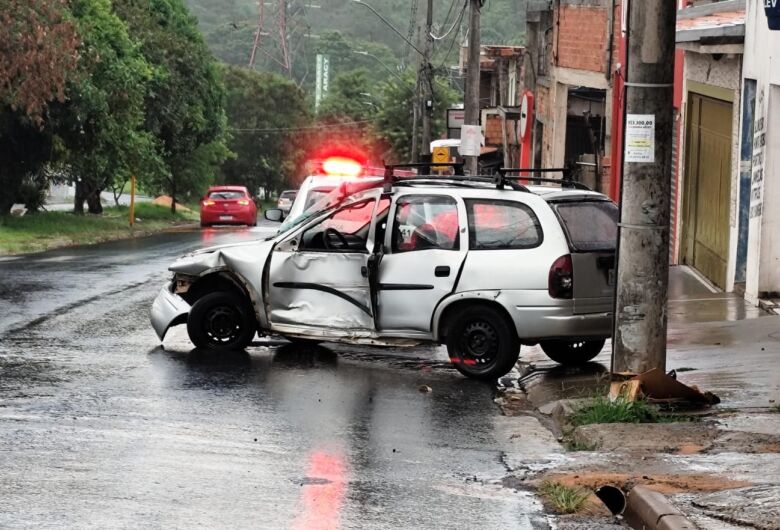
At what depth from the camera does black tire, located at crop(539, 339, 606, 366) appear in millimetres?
13680

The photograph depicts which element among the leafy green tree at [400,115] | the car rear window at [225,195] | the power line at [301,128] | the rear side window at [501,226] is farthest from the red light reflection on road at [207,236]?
the power line at [301,128]

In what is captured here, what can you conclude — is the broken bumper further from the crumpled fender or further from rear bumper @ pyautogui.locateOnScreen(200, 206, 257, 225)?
rear bumper @ pyautogui.locateOnScreen(200, 206, 257, 225)

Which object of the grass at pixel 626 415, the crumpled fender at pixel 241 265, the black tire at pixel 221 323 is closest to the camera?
the grass at pixel 626 415

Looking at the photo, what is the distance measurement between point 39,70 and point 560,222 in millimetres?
24347

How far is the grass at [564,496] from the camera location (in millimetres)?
7633

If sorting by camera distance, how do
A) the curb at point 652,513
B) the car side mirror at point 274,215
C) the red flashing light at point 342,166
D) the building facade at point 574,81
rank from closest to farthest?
1. the curb at point 652,513
2. the car side mirror at point 274,215
3. the red flashing light at point 342,166
4. the building facade at point 574,81

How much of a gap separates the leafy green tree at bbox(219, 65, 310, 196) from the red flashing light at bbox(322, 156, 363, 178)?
79.4m

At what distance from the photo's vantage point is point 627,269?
10477mm

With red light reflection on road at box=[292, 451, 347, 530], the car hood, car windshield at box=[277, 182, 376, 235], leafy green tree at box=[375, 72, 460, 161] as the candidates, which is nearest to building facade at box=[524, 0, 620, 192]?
car windshield at box=[277, 182, 376, 235]

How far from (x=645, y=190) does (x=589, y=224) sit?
238 cm

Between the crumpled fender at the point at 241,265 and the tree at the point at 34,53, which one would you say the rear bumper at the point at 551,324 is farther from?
the tree at the point at 34,53

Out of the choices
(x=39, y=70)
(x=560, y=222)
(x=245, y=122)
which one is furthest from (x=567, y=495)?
(x=245, y=122)

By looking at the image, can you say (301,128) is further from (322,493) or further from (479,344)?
(322,493)

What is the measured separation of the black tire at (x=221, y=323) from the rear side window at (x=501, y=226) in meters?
2.43
